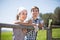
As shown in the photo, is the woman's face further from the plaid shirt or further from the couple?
the plaid shirt

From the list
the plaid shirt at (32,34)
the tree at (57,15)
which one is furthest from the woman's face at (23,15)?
the tree at (57,15)

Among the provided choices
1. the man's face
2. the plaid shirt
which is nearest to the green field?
the plaid shirt

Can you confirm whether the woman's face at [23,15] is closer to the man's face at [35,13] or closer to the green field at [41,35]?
A: the man's face at [35,13]

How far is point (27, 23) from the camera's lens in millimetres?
1785

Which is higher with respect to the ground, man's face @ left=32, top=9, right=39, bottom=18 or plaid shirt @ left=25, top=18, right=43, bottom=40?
man's face @ left=32, top=9, right=39, bottom=18

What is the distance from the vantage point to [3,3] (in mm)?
1735

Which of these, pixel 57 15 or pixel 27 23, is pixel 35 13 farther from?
pixel 57 15

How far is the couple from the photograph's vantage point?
1.76 m

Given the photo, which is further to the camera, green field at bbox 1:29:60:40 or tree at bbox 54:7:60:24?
tree at bbox 54:7:60:24

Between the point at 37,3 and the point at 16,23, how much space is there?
0.90 ft

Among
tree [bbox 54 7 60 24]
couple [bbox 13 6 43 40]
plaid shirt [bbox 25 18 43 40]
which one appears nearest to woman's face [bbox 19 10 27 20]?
couple [bbox 13 6 43 40]

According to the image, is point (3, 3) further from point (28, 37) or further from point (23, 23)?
point (28, 37)

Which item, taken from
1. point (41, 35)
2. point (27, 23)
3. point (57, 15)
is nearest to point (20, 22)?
point (27, 23)

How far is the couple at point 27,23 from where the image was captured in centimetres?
176
